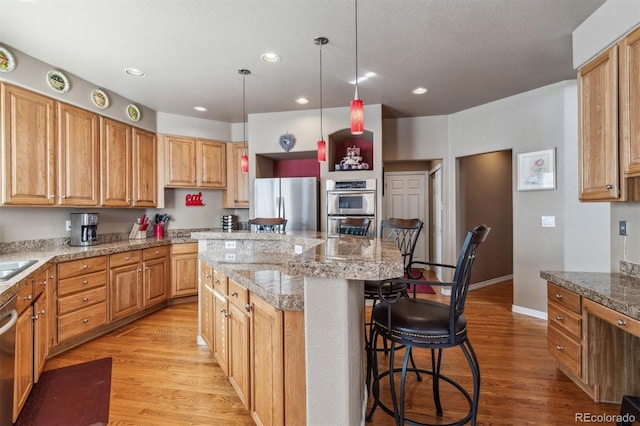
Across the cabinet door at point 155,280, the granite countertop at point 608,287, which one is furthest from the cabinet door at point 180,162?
the granite countertop at point 608,287

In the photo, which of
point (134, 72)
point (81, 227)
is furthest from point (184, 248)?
point (134, 72)

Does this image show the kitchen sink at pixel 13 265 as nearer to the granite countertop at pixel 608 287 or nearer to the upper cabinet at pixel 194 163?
the upper cabinet at pixel 194 163

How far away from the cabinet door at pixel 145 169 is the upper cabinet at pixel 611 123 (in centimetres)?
475

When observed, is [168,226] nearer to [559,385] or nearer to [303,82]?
[303,82]

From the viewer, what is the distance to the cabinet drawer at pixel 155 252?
372cm

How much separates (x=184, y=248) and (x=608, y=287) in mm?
4336

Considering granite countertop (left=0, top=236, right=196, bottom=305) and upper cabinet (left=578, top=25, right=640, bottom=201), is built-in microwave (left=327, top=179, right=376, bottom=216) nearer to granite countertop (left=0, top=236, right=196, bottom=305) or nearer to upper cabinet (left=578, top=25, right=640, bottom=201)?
upper cabinet (left=578, top=25, right=640, bottom=201)

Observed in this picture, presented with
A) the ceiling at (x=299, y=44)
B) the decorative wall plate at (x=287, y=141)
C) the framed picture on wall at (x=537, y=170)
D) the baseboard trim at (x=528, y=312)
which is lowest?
the baseboard trim at (x=528, y=312)

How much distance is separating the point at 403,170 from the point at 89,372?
583cm

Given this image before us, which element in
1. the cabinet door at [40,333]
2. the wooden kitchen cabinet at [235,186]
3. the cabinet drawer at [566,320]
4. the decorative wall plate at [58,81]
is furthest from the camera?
the wooden kitchen cabinet at [235,186]

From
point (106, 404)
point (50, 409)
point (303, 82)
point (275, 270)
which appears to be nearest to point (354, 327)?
point (275, 270)

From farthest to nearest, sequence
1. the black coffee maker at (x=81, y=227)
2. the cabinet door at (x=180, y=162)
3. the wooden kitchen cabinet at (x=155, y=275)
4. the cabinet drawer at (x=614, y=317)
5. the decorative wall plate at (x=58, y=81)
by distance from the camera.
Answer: the cabinet door at (x=180, y=162) → the wooden kitchen cabinet at (x=155, y=275) → the black coffee maker at (x=81, y=227) → the decorative wall plate at (x=58, y=81) → the cabinet drawer at (x=614, y=317)

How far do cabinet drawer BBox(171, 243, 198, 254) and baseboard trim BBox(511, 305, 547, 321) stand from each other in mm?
4266

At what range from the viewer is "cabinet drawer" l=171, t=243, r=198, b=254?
4176 mm
